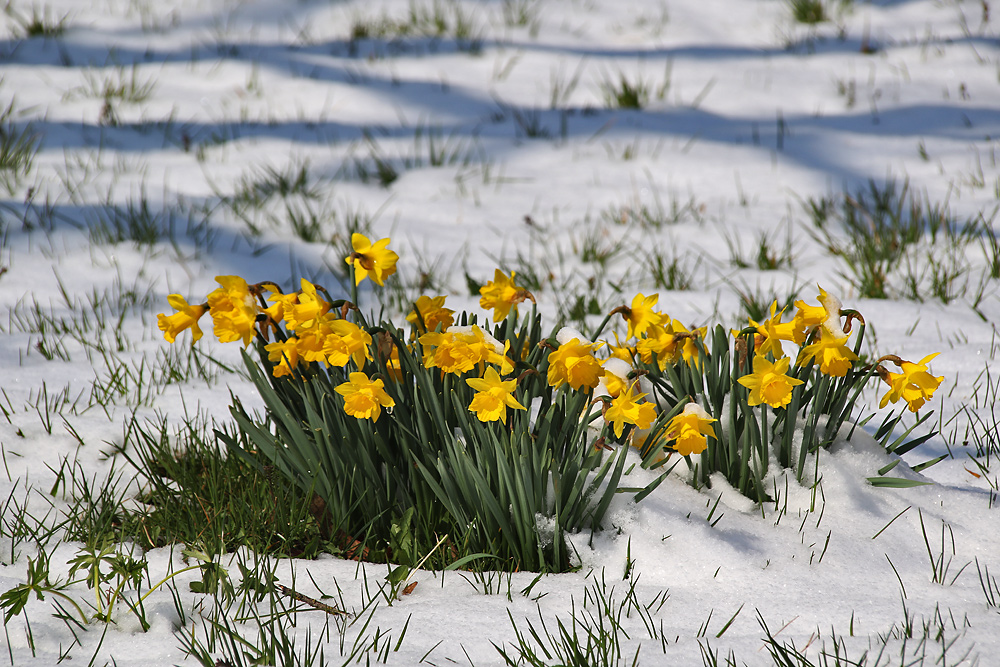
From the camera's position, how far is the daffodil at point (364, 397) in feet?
4.99

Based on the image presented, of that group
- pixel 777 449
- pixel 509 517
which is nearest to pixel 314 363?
pixel 509 517

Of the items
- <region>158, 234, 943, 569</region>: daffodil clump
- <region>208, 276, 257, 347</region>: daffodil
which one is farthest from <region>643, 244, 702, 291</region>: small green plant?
<region>208, 276, 257, 347</region>: daffodil

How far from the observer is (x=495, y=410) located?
4.91ft

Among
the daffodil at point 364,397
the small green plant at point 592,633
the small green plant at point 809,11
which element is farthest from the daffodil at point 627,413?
the small green plant at point 809,11

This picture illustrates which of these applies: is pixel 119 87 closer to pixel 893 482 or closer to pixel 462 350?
pixel 462 350

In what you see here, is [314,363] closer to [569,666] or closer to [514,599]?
[514,599]

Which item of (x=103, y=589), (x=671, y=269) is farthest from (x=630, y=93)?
(x=103, y=589)

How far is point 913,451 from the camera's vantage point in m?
2.12

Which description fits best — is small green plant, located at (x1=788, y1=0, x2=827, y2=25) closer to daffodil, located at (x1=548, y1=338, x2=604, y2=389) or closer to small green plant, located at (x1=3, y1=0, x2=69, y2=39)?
small green plant, located at (x1=3, y1=0, x2=69, y2=39)

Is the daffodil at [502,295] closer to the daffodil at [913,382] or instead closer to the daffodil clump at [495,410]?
the daffodil clump at [495,410]

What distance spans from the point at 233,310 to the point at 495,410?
2.10 feet

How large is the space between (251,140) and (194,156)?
1.31 ft

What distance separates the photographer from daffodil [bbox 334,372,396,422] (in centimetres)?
152

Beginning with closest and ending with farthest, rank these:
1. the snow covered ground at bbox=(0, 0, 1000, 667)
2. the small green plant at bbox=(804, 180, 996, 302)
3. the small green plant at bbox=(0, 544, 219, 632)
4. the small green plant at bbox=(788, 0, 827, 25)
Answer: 1. the small green plant at bbox=(0, 544, 219, 632)
2. the snow covered ground at bbox=(0, 0, 1000, 667)
3. the small green plant at bbox=(804, 180, 996, 302)
4. the small green plant at bbox=(788, 0, 827, 25)
